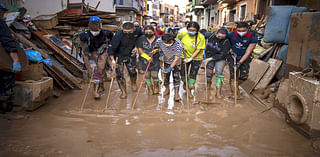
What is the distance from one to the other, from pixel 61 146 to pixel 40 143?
0.33 m

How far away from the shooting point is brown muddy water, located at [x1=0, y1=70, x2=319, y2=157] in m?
3.00

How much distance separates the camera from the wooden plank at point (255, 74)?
6067mm

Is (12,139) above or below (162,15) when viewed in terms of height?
below

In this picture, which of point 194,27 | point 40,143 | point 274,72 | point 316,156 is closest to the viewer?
point 316,156

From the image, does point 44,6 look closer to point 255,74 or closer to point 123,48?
point 123,48

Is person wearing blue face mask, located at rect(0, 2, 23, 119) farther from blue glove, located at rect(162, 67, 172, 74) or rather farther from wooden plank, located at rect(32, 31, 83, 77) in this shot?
wooden plank, located at rect(32, 31, 83, 77)

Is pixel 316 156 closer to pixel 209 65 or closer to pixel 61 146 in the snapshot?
pixel 209 65

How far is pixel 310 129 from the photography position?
3252 millimetres

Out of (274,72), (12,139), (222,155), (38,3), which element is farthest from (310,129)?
(38,3)

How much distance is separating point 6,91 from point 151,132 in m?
2.52

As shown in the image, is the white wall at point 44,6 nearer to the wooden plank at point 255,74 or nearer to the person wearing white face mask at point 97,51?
the person wearing white face mask at point 97,51

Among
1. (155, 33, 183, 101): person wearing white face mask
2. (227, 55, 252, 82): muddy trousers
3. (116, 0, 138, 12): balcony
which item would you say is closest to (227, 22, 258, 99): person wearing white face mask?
(227, 55, 252, 82): muddy trousers

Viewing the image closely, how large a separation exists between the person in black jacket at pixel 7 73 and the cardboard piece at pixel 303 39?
5581 millimetres

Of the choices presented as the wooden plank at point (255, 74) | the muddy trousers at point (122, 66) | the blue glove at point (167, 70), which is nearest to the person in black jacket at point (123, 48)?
the muddy trousers at point (122, 66)
